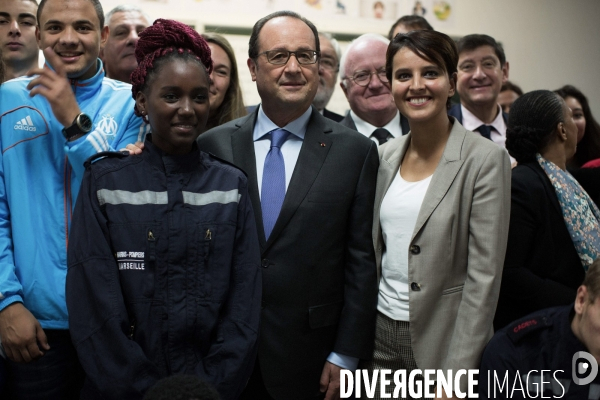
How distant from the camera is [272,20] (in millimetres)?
2131

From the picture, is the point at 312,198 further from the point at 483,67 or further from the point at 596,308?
the point at 483,67

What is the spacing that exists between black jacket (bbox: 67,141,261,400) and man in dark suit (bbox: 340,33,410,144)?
1457mm

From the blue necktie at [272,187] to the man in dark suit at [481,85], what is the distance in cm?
150

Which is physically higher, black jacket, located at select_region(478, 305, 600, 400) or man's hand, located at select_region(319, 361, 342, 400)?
black jacket, located at select_region(478, 305, 600, 400)

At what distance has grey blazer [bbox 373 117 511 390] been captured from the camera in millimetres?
1870

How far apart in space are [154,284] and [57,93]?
65cm

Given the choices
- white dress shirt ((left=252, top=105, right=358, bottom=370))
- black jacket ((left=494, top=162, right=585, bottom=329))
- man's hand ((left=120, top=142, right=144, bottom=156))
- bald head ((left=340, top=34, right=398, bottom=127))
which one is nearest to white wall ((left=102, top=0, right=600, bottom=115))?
bald head ((left=340, top=34, right=398, bottom=127))

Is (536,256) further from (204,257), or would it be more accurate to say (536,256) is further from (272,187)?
(204,257)

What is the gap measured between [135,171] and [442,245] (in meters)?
0.94

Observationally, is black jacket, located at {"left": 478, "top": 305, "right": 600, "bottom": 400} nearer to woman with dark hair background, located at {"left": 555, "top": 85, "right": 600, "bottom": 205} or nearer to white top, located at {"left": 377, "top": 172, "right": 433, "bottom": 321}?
white top, located at {"left": 377, "top": 172, "right": 433, "bottom": 321}

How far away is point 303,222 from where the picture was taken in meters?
1.94

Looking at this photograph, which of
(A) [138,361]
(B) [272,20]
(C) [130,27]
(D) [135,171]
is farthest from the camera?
(C) [130,27]

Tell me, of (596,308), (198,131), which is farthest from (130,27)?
(596,308)

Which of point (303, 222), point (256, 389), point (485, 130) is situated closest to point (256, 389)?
point (256, 389)
